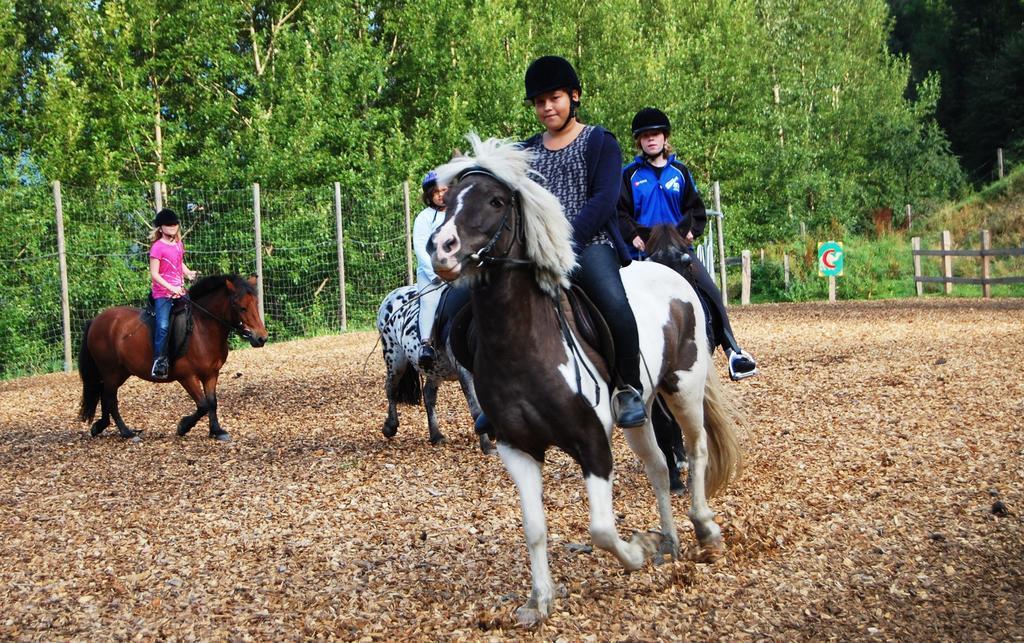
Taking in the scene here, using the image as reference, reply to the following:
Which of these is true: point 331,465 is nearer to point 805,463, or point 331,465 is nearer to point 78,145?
Result: point 805,463

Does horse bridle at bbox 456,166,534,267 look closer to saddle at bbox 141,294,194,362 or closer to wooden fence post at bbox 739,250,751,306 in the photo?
saddle at bbox 141,294,194,362

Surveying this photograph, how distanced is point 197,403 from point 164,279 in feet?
4.04

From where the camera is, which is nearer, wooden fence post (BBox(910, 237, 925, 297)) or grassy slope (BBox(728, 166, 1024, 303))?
wooden fence post (BBox(910, 237, 925, 297))

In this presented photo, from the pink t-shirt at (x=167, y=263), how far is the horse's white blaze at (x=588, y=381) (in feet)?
21.5

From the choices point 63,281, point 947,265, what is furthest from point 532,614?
point 947,265

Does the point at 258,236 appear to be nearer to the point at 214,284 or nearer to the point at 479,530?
the point at 214,284

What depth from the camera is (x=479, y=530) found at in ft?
19.1

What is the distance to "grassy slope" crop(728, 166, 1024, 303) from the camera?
27.2 m

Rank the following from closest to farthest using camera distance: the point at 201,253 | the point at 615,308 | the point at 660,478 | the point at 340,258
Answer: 1. the point at 615,308
2. the point at 660,478
3. the point at 201,253
4. the point at 340,258

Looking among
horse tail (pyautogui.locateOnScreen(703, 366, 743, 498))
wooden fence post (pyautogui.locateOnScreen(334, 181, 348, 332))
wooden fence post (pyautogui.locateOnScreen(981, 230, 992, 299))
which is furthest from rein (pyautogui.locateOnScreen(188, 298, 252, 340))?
wooden fence post (pyautogui.locateOnScreen(981, 230, 992, 299))

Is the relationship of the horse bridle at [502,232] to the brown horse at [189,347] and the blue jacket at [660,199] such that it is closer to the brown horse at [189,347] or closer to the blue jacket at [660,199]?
the blue jacket at [660,199]

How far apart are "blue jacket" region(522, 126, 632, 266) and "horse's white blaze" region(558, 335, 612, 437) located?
1.71ft

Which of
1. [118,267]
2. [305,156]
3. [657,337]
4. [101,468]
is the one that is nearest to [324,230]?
[305,156]

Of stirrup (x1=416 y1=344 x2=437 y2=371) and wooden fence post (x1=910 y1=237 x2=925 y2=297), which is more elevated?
wooden fence post (x1=910 y1=237 x2=925 y2=297)
